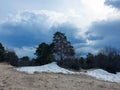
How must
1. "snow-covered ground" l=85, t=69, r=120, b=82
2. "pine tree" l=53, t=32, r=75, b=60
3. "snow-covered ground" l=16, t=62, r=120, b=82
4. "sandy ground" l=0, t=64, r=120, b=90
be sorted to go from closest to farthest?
"sandy ground" l=0, t=64, r=120, b=90
"snow-covered ground" l=16, t=62, r=120, b=82
"snow-covered ground" l=85, t=69, r=120, b=82
"pine tree" l=53, t=32, r=75, b=60

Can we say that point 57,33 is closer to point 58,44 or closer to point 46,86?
point 58,44

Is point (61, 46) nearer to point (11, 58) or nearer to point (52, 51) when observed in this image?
point (52, 51)

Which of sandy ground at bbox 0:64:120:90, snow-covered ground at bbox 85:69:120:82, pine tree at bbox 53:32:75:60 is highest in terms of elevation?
pine tree at bbox 53:32:75:60

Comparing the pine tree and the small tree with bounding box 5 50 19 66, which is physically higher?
the pine tree

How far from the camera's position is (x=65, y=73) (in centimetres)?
2177

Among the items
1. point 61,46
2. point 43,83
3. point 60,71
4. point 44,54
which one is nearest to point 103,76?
point 60,71

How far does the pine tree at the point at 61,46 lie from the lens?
31.2 metres

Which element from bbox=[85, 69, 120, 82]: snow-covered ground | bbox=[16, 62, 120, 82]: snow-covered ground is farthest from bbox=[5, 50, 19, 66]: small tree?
bbox=[85, 69, 120, 82]: snow-covered ground

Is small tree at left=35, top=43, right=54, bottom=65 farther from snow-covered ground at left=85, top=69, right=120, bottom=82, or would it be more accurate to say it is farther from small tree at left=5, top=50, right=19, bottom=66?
snow-covered ground at left=85, top=69, right=120, bottom=82

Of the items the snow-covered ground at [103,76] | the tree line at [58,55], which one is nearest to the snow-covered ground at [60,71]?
the snow-covered ground at [103,76]

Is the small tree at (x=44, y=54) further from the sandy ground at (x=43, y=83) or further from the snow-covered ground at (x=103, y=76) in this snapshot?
the sandy ground at (x=43, y=83)

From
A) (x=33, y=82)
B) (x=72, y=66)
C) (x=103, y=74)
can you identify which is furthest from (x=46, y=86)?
(x=72, y=66)

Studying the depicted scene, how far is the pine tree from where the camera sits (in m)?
31.2

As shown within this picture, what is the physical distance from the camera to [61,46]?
31.3 meters
